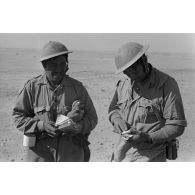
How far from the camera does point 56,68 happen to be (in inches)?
258

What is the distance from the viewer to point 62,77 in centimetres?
660

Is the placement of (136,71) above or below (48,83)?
above

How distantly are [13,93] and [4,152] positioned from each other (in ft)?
3.93

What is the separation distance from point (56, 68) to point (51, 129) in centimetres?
72

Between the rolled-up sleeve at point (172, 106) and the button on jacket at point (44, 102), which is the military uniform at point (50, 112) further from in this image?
the rolled-up sleeve at point (172, 106)

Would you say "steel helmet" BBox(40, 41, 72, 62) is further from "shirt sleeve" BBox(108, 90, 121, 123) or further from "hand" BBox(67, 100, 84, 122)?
"shirt sleeve" BBox(108, 90, 121, 123)

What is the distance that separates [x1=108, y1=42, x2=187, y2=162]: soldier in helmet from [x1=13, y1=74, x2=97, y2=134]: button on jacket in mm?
455

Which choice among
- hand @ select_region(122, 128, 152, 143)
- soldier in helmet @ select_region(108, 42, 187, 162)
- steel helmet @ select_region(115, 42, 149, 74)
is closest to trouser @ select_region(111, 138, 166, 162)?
soldier in helmet @ select_region(108, 42, 187, 162)

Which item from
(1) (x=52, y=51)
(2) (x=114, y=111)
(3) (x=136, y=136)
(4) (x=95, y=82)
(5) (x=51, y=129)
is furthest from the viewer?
(4) (x=95, y=82)

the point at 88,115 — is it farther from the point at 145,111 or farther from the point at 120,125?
the point at 145,111

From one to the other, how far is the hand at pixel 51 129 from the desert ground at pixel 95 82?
1.82m

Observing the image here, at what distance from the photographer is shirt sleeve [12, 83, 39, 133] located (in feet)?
21.5

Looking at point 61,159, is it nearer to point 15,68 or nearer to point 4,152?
point 4,152

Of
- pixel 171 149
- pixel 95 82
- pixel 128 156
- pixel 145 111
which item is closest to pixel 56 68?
pixel 145 111
